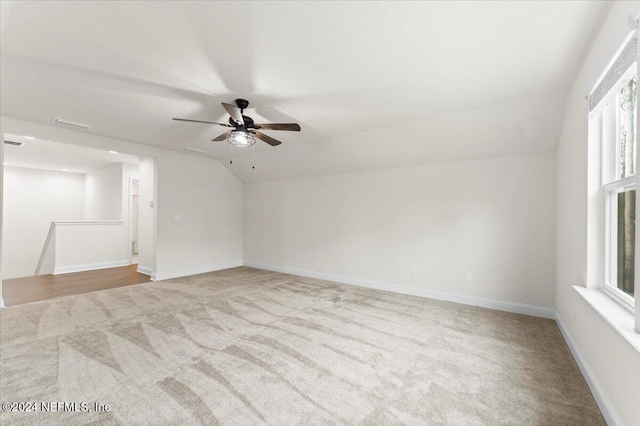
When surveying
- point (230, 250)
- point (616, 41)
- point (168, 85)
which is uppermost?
point (168, 85)

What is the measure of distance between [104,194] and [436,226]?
873 cm

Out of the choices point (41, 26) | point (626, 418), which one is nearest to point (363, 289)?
point (626, 418)

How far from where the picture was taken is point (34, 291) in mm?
4336

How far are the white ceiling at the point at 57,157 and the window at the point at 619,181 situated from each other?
695cm

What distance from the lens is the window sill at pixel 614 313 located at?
1386 mm

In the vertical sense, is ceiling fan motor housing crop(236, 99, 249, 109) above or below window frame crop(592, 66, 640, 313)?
above

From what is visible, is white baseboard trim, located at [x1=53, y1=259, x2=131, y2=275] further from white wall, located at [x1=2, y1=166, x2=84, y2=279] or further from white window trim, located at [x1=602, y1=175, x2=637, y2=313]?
white window trim, located at [x1=602, y1=175, x2=637, y2=313]

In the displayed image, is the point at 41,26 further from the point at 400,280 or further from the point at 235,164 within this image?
the point at 400,280

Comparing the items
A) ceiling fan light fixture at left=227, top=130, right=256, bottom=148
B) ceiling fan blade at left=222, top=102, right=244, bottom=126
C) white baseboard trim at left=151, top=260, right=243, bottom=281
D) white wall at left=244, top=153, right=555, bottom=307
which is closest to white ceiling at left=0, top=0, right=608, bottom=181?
ceiling fan blade at left=222, top=102, right=244, bottom=126

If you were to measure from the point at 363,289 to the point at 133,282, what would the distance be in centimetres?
430

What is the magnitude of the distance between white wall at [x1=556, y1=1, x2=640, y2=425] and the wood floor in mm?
6180

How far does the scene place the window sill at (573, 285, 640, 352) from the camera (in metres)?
1.39

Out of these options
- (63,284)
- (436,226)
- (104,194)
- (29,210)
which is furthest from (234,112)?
(29,210)

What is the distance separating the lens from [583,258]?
2225 mm
